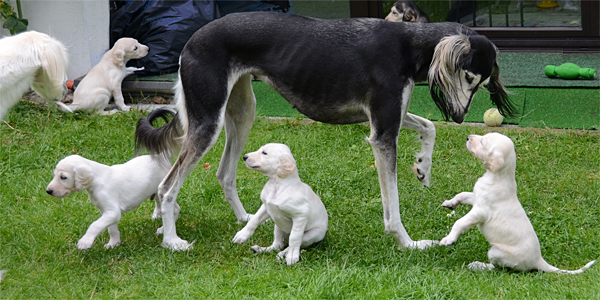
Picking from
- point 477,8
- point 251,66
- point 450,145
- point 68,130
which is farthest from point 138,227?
point 477,8

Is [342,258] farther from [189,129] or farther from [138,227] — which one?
[138,227]

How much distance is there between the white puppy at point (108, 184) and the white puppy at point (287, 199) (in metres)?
0.88

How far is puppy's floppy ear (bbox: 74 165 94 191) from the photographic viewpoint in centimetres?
394

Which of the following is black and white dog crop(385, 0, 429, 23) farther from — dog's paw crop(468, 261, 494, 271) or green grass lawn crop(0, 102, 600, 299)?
dog's paw crop(468, 261, 494, 271)

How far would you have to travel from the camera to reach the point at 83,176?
395 cm

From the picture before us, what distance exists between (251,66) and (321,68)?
48 centimetres

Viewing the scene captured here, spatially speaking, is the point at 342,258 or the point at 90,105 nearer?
the point at 342,258

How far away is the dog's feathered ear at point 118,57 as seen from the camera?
292 inches

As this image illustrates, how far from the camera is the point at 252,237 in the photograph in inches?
175

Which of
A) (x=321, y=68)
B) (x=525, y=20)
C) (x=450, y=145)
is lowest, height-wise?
(x=450, y=145)

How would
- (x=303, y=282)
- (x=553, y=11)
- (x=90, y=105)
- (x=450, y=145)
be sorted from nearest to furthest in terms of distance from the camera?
(x=303, y=282), (x=450, y=145), (x=90, y=105), (x=553, y=11)

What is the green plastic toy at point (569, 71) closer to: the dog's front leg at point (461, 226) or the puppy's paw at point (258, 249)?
the dog's front leg at point (461, 226)

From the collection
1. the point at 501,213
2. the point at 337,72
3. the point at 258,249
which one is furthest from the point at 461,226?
the point at 258,249

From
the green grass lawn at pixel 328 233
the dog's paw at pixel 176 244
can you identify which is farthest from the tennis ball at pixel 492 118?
the dog's paw at pixel 176 244
